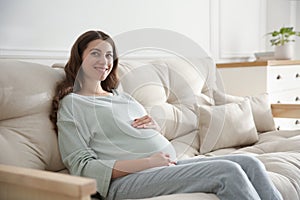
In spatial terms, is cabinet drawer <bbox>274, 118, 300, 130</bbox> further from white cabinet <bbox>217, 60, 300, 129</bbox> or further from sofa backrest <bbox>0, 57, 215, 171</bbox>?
sofa backrest <bbox>0, 57, 215, 171</bbox>

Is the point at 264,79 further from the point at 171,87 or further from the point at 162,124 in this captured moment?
the point at 162,124

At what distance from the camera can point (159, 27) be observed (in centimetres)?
311

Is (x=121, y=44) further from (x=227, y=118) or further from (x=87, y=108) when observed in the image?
(x=227, y=118)

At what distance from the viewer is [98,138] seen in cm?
175

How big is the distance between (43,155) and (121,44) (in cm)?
64

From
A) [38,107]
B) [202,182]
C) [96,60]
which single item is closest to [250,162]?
[202,182]

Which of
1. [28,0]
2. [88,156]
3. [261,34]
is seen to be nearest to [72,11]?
[28,0]

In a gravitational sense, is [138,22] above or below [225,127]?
above

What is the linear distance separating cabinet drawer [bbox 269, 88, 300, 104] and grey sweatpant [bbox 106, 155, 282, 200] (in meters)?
1.87

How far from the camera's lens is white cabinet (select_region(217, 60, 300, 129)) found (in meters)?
3.38

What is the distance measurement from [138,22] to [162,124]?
2.79 feet

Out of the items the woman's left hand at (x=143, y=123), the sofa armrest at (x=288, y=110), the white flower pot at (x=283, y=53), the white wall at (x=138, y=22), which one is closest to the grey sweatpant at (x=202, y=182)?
the woman's left hand at (x=143, y=123)

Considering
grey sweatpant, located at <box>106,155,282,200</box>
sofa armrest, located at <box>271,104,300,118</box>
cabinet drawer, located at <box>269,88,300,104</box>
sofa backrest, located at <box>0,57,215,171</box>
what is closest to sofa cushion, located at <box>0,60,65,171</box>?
sofa backrest, located at <box>0,57,215,171</box>

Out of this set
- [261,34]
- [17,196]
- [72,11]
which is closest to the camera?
[17,196]
